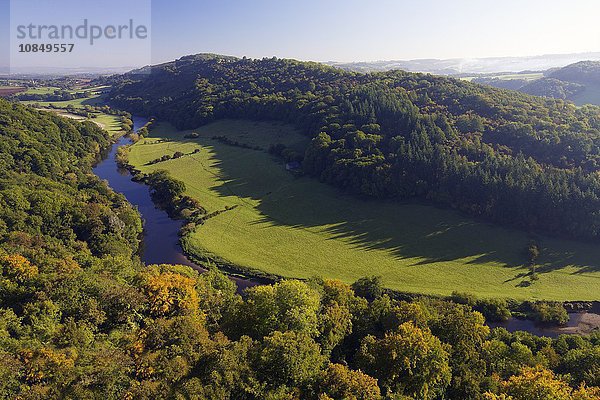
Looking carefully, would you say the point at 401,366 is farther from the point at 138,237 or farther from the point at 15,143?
the point at 15,143

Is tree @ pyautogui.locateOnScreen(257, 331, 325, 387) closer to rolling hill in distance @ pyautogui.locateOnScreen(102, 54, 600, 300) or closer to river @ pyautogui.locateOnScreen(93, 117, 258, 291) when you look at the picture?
river @ pyautogui.locateOnScreen(93, 117, 258, 291)

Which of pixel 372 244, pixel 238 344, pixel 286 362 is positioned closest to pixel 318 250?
pixel 372 244

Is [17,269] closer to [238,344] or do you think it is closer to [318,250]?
[238,344]

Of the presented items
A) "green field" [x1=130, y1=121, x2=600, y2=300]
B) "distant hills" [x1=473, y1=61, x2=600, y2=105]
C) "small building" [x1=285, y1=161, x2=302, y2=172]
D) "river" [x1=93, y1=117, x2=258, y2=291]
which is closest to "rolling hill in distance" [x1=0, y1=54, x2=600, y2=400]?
"green field" [x1=130, y1=121, x2=600, y2=300]

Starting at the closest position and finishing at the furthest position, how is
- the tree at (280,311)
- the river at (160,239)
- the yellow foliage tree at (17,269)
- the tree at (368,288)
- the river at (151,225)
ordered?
the tree at (280,311)
the yellow foliage tree at (17,269)
the river at (160,239)
the tree at (368,288)
the river at (151,225)

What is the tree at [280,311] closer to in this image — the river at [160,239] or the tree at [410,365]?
the tree at [410,365]

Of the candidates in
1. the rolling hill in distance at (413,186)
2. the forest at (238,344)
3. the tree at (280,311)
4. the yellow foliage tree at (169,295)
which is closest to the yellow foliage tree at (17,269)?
the forest at (238,344)

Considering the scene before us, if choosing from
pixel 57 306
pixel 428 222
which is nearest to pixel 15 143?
pixel 57 306
